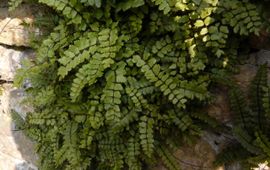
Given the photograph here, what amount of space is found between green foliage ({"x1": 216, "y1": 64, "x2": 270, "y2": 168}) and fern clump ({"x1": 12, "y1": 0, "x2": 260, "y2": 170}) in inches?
9.7

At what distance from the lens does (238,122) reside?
3441 mm

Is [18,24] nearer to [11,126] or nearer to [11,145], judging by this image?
[11,126]

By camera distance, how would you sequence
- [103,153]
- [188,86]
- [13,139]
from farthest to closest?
[13,139], [103,153], [188,86]

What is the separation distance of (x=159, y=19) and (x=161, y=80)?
542 millimetres

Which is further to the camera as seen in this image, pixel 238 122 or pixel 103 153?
pixel 103 153

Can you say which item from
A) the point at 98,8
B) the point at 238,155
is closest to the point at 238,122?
the point at 238,155

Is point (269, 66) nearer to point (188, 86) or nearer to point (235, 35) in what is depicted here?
point (235, 35)

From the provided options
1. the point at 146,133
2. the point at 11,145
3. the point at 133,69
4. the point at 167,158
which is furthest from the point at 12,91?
the point at 167,158

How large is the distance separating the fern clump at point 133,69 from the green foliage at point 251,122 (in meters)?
0.25

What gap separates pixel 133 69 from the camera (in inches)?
139

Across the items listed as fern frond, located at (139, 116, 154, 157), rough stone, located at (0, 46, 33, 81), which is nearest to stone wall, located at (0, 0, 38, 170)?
rough stone, located at (0, 46, 33, 81)

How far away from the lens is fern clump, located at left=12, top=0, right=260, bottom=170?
330cm

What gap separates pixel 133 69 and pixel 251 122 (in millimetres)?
1138

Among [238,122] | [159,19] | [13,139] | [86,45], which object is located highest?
[159,19]
